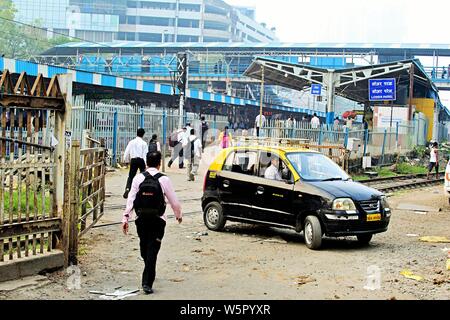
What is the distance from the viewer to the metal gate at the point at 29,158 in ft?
23.7

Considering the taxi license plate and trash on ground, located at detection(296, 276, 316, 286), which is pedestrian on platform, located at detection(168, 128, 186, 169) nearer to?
the taxi license plate

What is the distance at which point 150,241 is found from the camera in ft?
23.6

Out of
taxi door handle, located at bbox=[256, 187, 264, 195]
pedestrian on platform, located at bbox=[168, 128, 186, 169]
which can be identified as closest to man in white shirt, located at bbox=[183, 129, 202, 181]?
pedestrian on platform, located at bbox=[168, 128, 186, 169]

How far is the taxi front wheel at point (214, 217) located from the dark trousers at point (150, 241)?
4.66 metres

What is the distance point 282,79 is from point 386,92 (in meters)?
9.09

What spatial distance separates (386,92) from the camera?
1369 inches

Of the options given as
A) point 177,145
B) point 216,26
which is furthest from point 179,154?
Answer: point 216,26

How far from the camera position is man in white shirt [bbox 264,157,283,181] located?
11234 millimetres

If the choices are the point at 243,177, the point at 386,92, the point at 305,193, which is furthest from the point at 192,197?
the point at 386,92

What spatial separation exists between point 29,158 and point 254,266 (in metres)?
3.53

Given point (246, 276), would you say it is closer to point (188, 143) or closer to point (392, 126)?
point (188, 143)

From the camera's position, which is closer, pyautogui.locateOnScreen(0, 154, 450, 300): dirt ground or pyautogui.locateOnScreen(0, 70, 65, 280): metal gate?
pyautogui.locateOnScreen(0, 70, 65, 280): metal gate

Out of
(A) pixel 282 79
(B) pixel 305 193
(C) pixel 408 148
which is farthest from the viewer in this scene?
(A) pixel 282 79

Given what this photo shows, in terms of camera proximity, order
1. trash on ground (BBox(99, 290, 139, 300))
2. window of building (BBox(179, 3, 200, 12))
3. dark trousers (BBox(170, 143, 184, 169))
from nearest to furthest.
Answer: trash on ground (BBox(99, 290, 139, 300)), dark trousers (BBox(170, 143, 184, 169)), window of building (BBox(179, 3, 200, 12))
